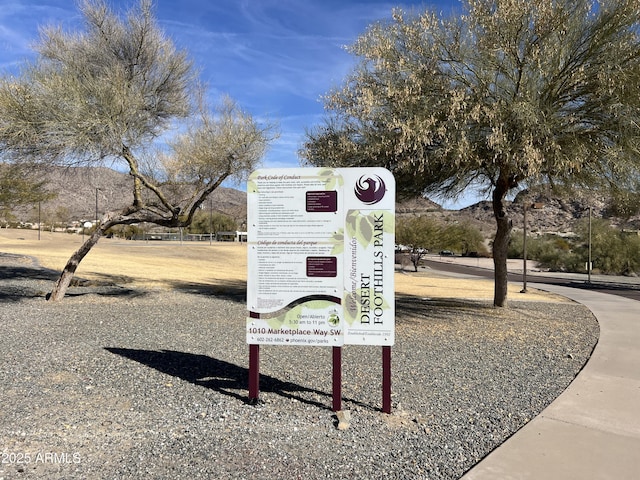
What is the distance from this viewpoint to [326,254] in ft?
17.1

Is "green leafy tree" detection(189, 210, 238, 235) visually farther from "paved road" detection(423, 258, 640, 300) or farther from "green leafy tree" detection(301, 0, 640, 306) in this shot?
"green leafy tree" detection(301, 0, 640, 306)

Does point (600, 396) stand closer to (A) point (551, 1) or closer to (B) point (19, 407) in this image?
(B) point (19, 407)

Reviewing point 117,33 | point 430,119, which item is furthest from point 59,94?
point 430,119

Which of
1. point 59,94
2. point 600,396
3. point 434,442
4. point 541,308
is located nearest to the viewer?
point 434,442

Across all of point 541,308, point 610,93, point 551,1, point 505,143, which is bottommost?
point 541,308

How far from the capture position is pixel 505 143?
9875mm

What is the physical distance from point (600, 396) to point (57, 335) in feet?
25.1

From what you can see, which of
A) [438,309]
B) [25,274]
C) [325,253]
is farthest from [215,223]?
[325,253]

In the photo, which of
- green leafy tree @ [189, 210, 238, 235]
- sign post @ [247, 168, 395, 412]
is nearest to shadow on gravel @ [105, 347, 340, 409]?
sign post @ [247, 168, 395, 412]

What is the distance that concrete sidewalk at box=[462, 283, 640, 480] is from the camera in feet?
12.8

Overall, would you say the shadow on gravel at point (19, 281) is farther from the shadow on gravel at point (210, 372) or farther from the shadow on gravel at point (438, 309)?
the shadow on gravel at point (438, 309)

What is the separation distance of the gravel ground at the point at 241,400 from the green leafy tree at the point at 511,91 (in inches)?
136

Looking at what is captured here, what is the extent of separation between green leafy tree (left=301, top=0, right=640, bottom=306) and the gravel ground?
3.46 m

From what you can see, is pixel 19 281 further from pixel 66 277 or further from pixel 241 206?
pixel 241 206
